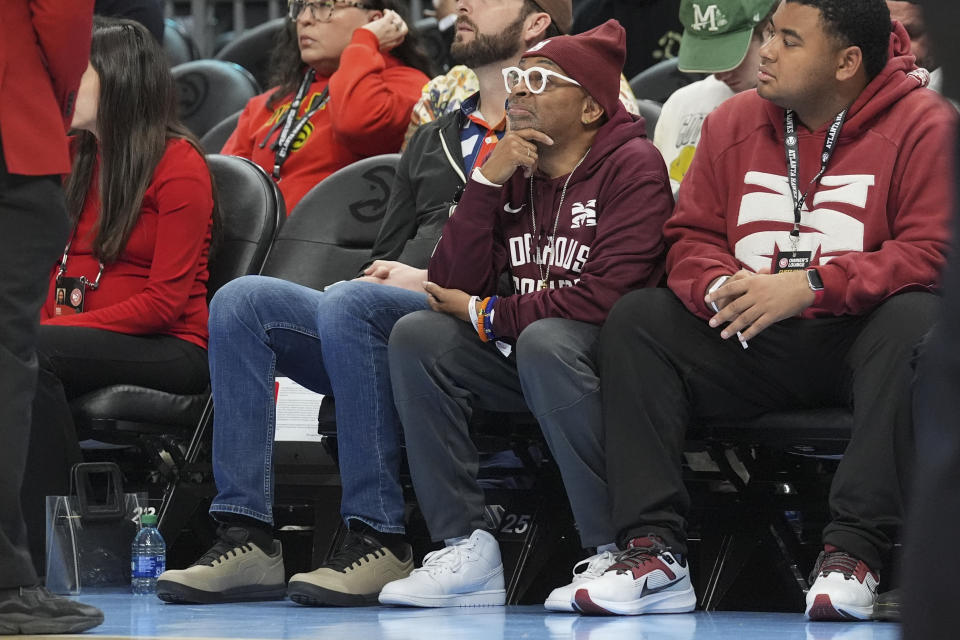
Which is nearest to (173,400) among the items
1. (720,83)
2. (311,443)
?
(311,443)

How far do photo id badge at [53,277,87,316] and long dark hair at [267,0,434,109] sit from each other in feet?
4.52

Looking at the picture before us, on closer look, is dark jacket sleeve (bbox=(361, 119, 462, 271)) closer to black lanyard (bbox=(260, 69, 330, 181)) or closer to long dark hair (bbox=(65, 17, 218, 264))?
long dark hair (bbox=(65, 17, 218, 264))

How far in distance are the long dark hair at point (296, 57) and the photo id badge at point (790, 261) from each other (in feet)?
7.02

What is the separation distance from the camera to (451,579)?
2854 mm

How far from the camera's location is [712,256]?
114 inches

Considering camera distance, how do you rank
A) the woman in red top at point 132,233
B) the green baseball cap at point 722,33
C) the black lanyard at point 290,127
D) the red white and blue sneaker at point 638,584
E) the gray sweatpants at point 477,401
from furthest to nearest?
the black lanyard at point 290,127 < the green baseball cap at point 722,33 < the woman in red top at point 132,233 < the gray sweatpants at point 477,401 < the red white and blue sneaker at point 638,584

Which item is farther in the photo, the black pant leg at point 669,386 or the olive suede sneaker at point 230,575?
the olive suede sneaker at point 230,575

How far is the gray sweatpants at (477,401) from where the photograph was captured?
278 cm

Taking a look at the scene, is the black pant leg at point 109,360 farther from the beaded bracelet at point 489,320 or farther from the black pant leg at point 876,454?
the black pant leg at point 876,454

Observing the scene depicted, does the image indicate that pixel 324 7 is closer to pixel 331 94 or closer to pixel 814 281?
pixel 331 94

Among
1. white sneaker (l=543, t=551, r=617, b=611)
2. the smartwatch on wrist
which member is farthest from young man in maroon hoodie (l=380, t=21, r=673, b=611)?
the smartwatch on wrist

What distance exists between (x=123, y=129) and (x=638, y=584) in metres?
1.87

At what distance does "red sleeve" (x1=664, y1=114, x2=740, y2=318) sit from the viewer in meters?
2.83

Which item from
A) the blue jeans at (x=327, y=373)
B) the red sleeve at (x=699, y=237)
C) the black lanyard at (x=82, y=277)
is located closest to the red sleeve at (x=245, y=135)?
the black lanyard at (x=82, y=277)
